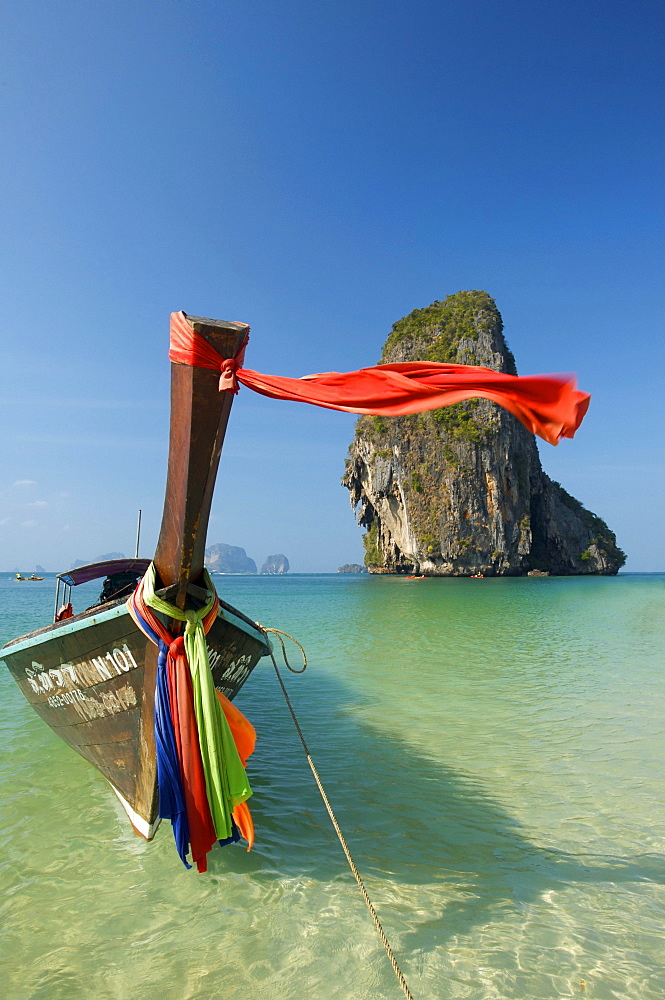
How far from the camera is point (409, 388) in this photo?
96.3 inches

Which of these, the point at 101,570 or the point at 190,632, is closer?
the point at 190,632

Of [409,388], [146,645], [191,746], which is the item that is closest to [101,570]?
[146,645]

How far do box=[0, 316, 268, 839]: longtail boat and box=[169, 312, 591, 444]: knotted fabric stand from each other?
9cm

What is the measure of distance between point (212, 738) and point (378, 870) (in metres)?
1.44

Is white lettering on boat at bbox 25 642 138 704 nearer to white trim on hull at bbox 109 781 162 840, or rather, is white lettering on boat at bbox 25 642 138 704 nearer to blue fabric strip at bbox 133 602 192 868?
blue fabric strip at bbox 133 602 192 868

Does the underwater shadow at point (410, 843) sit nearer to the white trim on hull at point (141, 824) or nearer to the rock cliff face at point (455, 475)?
the white trim on hull at point (141, 824)

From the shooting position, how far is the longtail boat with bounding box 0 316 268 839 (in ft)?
9.37

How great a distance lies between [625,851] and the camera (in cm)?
367

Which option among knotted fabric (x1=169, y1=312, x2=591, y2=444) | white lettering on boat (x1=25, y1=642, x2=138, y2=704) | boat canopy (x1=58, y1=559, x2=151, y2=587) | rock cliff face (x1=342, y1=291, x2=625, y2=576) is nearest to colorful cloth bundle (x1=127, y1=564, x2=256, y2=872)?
white lettering on boat (x1=25, y1=642, x2=138, y2=704)

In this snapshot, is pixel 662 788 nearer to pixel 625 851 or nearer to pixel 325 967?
pixel 625 851

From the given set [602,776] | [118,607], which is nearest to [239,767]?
[118,607]

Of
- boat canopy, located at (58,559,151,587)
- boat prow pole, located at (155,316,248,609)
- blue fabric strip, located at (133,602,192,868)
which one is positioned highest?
boat prow pole, located at (155,316,248,609)

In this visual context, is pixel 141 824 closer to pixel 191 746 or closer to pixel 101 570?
pixel 191 746

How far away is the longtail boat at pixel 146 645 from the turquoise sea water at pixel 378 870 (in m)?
0.66
